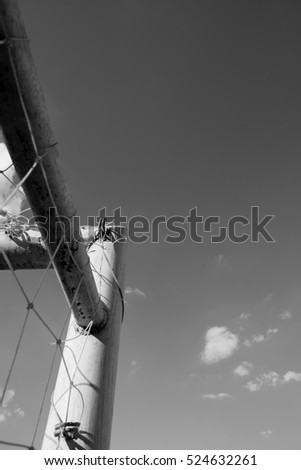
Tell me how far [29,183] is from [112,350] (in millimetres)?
1211

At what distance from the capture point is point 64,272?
2.01 metres

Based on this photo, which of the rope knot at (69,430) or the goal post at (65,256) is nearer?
the goal post at (65,256)

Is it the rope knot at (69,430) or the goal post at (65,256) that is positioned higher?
the goal post at (65,256)

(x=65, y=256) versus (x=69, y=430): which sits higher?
(x=65, y=256)

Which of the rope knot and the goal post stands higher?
the goal post

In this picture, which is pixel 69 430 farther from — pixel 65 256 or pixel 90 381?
pixel 65 256

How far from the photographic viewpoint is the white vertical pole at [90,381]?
1938mm

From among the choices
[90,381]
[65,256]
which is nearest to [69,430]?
[90,381]

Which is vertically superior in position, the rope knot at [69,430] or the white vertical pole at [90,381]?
the white vertical pole at [90,381]

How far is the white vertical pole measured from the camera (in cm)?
194

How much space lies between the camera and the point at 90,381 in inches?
81.5

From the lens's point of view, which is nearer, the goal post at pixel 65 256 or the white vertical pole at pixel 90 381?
the goal post at pixel 65 256

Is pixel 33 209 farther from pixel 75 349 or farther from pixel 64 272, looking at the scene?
pixel 75 349
